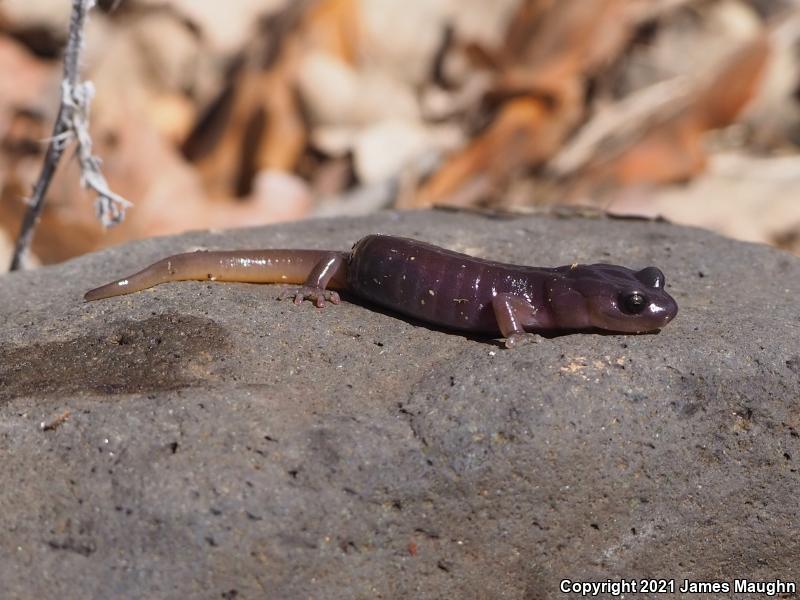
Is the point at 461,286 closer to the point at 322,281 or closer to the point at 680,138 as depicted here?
the point at 322,281

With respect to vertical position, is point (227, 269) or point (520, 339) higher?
point (227, 269)

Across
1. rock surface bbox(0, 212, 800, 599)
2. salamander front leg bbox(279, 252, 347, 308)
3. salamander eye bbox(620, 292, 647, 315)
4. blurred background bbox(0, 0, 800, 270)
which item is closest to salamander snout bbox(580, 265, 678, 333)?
salamander eye bbox(620, 292, 647, 315)

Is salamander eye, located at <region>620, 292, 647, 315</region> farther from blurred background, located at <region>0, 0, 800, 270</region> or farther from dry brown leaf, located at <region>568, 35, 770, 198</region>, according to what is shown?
dry brown leaf, located at <region>568, 35, 770, 198</region>

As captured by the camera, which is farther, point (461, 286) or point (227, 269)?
point (227, 269)

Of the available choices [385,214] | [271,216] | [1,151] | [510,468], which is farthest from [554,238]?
[1,151]

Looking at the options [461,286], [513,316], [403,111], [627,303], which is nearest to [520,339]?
[513,316]

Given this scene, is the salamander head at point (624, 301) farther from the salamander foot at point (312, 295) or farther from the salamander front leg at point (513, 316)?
the salamander foot at point (312, 295)
